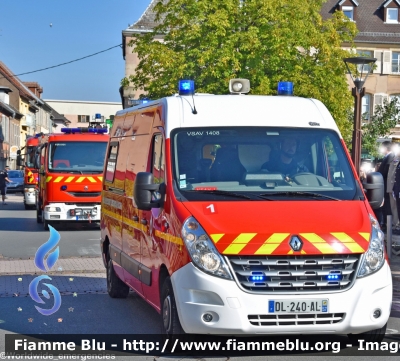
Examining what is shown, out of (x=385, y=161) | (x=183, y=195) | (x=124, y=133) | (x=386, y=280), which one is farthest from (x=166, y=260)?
(x=385, y=161)

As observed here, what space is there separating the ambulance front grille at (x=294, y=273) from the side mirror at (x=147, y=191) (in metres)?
1.18

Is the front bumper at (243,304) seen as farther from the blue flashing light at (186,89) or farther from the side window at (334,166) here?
the blue flashing light at (186,89)

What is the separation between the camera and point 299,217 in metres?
6.90

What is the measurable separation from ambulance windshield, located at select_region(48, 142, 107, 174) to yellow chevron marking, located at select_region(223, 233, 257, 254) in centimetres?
1545

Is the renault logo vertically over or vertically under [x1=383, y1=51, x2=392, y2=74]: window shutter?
under

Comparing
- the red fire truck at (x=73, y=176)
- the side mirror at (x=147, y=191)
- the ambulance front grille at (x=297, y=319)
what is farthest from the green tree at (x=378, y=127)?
the ambulance front grille at (x=297, y=319)

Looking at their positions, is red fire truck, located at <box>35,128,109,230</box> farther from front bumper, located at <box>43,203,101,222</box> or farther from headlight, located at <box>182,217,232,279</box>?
headlight, located at <box>182,217,232,279</box>

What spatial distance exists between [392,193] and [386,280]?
8.00m

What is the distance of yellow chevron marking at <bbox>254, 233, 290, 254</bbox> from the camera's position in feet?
21.5

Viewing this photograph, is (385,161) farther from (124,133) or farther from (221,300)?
(221,300)

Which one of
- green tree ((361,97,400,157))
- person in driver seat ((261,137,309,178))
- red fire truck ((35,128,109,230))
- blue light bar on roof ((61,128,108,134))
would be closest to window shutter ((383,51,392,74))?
green tree ((361,97,400,157))

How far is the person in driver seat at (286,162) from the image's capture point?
768 cm

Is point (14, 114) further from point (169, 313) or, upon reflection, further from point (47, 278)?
point (169, 313)

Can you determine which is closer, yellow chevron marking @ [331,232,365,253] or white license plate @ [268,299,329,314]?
white license plate @ [268,299,329,314]
